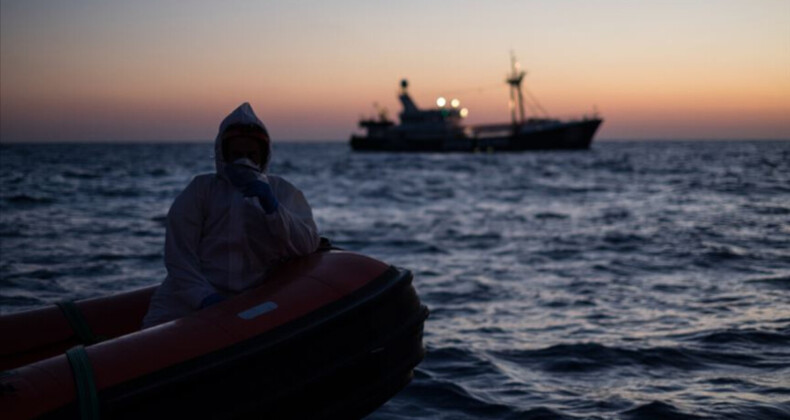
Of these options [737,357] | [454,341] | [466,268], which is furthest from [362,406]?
[466,268]

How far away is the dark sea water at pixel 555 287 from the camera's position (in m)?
4.79

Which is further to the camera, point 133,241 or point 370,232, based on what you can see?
point 370,232

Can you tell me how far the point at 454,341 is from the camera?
6.13 m

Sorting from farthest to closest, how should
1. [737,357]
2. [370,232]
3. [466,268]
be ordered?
[370,232], [466,268], [737,357]

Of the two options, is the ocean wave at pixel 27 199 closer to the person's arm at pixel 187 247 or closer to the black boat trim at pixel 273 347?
the person's arm at pixel 187 247

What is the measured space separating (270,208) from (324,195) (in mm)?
20668

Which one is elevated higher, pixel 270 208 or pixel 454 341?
pixel 270 208

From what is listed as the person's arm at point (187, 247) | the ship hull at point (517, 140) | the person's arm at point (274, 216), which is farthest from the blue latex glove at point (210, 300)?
the ship hull at point (517, 140)

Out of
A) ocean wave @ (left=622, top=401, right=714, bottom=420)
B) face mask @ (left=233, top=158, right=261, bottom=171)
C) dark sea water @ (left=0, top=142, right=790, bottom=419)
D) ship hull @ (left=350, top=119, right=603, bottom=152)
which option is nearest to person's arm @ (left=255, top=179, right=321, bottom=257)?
face mask @ (left=233, top=158, right=261, bottom=171)

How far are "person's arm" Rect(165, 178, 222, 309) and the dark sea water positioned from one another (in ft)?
1.28

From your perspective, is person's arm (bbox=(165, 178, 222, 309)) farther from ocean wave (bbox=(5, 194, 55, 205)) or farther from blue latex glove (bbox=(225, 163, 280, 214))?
ocean wave (bbox=(5, 194, 55, 205))

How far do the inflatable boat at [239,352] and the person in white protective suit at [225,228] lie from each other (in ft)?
0.59

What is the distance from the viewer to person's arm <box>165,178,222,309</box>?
329cm

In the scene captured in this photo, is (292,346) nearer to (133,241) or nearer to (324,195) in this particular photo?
(133,241)
